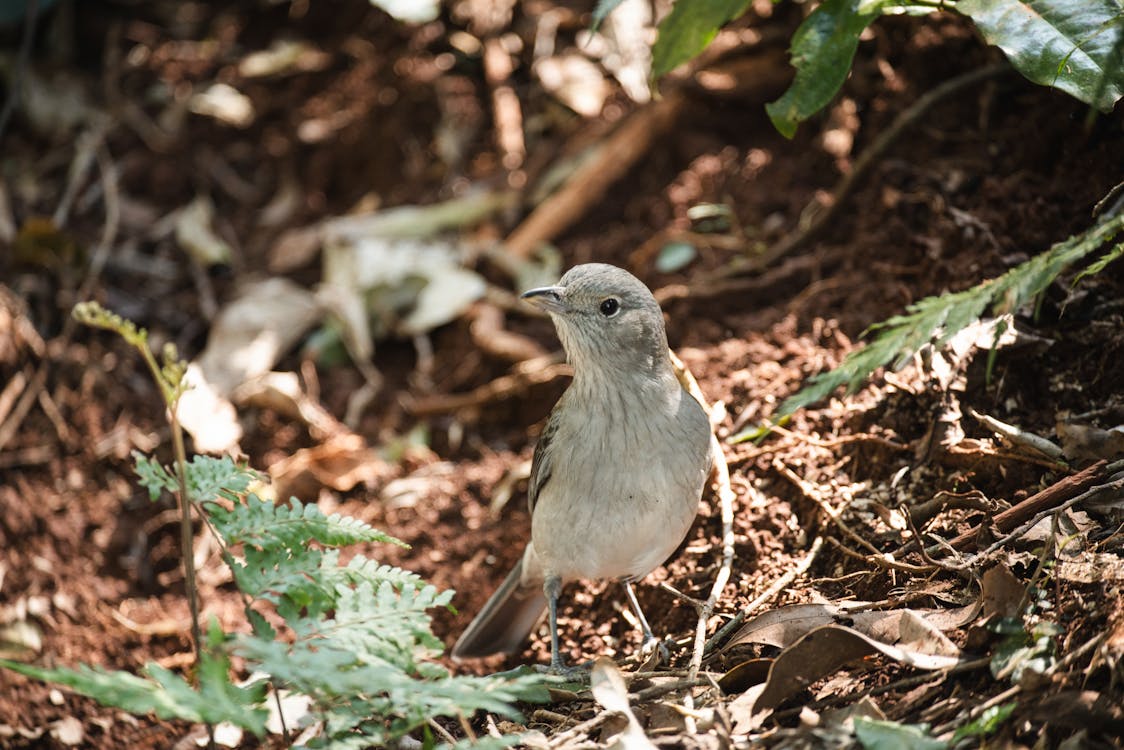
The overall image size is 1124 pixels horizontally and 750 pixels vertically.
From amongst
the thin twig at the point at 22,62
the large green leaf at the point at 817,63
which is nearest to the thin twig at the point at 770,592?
the large green leaf at the point at 817,63

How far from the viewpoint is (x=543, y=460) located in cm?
457

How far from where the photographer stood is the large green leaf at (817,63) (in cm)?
421

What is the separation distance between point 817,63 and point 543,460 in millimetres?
2014

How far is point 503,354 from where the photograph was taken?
6316 mm

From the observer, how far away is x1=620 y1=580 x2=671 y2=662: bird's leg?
158 inches

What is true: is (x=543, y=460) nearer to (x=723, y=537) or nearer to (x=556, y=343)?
(x=723, y=537)

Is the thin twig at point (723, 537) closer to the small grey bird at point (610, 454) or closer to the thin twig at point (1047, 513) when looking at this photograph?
the small grey bird at point (610, 454)

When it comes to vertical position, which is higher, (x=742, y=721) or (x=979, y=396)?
(x=979, y=396)

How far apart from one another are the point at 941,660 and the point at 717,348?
253cm

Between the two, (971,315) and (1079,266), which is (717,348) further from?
(971,315)

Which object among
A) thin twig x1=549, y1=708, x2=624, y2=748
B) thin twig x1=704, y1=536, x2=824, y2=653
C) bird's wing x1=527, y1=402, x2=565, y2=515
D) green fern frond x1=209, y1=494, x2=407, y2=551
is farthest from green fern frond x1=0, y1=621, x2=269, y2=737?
bird's wing x1=527, y1=402, x2=565, y2=515

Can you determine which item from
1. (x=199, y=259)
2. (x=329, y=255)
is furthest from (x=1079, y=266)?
(x=199, y=259)

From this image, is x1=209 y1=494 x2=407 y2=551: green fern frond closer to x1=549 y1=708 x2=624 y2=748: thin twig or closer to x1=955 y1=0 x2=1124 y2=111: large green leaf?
x1=549 y1=708 x2=624 y2=748: thin twig

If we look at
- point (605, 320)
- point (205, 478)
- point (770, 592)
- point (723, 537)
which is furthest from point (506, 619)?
point (205, 478)
